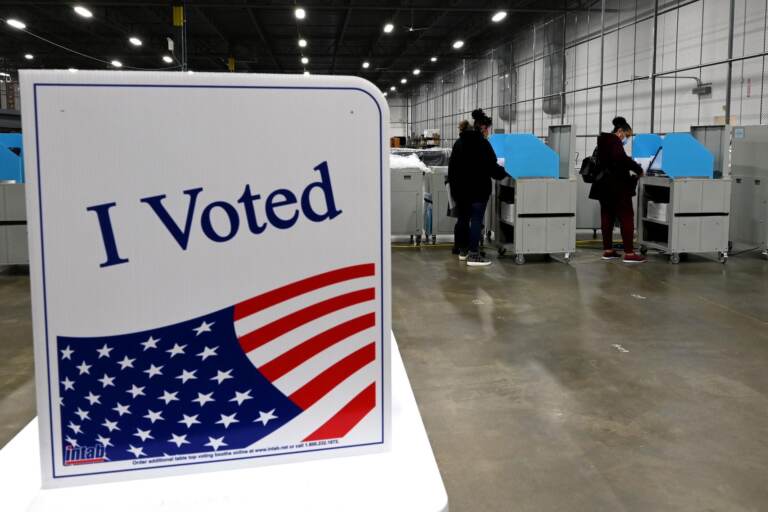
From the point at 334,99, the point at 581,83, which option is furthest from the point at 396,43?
the point at 334,99

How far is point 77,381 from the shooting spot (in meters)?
0.79

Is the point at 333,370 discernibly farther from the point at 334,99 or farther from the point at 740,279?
the point at 740,279

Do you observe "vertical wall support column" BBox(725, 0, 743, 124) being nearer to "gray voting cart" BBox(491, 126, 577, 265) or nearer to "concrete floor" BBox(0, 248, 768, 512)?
"gray voting cart" BBox(491, 126, 577, 265)

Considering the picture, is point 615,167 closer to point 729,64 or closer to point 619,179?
point 619,179

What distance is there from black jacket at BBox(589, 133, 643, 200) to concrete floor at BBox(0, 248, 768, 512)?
4.19 feet

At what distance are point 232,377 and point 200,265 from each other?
0.47 ft

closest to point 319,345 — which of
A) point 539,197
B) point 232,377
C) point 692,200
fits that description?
point 232,377

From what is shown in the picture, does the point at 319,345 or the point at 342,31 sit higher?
the point at 342,31

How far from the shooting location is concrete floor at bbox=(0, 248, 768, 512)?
256 centimetres

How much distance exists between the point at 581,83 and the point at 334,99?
15142 mm

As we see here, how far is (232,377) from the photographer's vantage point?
0.83 m

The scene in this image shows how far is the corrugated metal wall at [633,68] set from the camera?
9664 mm

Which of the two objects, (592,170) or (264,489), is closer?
(264,489)

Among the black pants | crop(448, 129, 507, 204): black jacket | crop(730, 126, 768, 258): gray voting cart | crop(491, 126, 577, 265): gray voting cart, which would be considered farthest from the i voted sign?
crop(730, 126, 768, 258): gray voting cart
